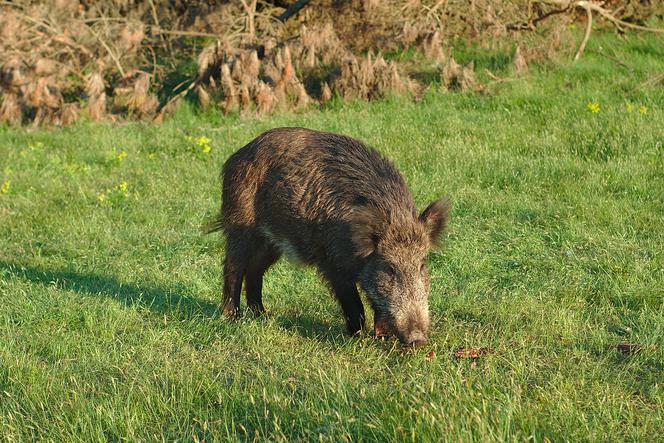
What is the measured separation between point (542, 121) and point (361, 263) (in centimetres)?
591

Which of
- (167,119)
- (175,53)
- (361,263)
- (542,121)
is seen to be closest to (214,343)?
(361,263)

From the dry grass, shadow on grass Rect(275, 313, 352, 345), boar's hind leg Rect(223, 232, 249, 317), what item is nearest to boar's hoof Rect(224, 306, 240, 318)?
boar's hind leg Rect(223, 232, 249, 317)

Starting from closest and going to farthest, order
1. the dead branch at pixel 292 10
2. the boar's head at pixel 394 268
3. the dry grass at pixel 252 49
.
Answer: the boar's head at pixel 394 268 → the dry grass at pixel 252 49 → the dead branch at pixel 292 10

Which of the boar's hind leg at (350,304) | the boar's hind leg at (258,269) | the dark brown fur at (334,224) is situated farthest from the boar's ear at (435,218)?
the boar's hind leg at (258,269)

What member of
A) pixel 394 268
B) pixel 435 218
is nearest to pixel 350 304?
pixel 394 268

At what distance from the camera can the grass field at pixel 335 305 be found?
382cm

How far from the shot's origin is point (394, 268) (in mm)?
5090

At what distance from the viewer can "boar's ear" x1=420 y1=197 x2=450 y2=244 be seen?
5285mm

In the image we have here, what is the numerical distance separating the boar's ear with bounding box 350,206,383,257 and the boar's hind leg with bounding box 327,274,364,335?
27 cm

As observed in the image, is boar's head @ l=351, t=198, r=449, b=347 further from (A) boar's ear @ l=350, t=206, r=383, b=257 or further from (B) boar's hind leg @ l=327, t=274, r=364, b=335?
(B) boar's hind leg @ l=327, t=274, r=364, b=335

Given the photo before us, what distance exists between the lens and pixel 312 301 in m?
6.21

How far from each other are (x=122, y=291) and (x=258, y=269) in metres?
1.17

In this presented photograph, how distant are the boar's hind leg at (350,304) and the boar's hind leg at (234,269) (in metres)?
0.93

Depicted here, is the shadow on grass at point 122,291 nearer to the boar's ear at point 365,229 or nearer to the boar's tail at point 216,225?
the boar's tail at point 216,225
